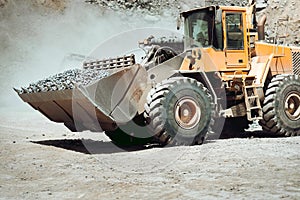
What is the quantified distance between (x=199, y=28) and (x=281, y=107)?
227 cm

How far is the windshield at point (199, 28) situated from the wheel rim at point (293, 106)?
2039 millimetres

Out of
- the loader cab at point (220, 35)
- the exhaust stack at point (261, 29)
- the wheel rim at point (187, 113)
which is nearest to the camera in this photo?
the wheel rim at point (187, 113)

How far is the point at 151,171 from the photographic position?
6648mm

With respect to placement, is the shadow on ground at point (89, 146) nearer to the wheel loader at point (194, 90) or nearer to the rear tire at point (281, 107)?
the wheel loader at point (194, 90)

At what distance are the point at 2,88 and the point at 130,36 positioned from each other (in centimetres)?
677

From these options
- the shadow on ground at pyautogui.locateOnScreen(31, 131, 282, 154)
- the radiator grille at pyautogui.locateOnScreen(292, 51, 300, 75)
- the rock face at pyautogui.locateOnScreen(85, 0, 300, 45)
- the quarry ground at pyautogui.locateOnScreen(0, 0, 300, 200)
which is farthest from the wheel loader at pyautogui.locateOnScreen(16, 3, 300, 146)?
the rock face at pyautogui.locateOnScreen(85, 0, 300, 45)

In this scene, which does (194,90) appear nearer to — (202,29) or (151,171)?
(202,29)

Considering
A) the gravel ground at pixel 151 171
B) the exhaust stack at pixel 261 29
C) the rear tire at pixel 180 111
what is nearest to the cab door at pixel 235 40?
the exhaust stack at pixel 261 29

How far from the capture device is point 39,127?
13.2 meters

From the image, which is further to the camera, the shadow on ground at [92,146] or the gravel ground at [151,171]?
the shadow on ground at [92,146]

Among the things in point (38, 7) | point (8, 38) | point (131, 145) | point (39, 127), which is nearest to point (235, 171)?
point (131, 145)

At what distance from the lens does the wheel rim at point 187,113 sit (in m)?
8.73

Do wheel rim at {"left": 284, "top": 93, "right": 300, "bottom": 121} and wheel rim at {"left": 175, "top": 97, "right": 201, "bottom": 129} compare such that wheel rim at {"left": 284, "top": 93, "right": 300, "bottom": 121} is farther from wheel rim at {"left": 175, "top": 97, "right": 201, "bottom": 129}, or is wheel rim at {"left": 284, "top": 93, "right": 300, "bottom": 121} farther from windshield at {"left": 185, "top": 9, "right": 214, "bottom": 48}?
wheel rim at {"left": 175, "top": 97, "right": 201, "bottom": 129}

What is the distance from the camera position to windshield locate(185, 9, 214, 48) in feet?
32.4
